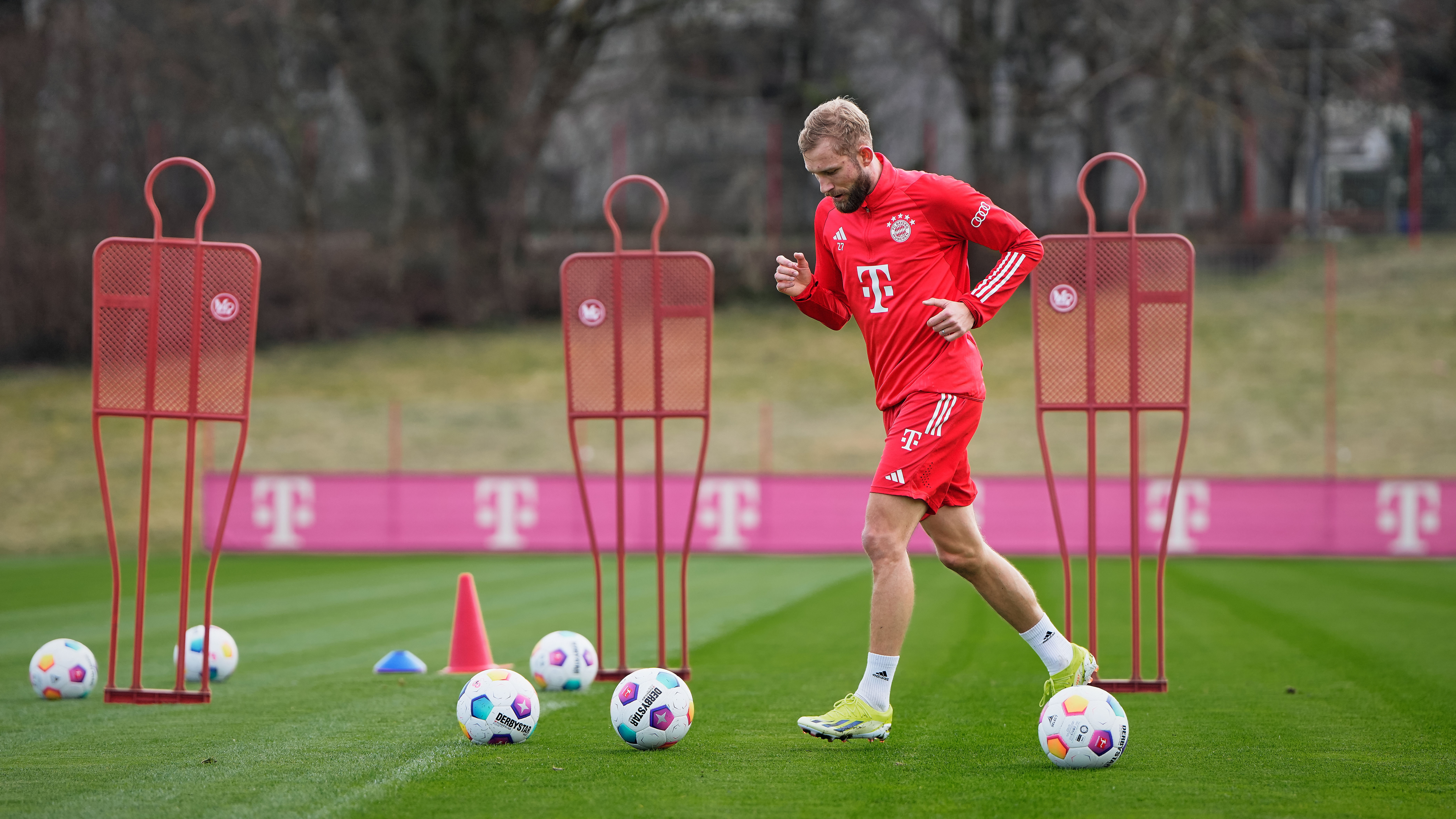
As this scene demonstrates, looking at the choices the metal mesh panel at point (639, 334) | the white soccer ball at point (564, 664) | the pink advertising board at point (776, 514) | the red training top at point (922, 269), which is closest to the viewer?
the red training top at point (922, 269)

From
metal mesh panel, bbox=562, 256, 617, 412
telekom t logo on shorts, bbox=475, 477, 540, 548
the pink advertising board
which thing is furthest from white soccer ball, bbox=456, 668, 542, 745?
telekom t logo on shorts, bbox=475, 477, 540, 548

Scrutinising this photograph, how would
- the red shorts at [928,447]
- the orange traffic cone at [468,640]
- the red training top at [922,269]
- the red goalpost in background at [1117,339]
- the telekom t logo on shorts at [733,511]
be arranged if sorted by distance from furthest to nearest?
1. the telekom t logo on shorts at [733,511]
2. the orange traffic cone at [468,640]
3. the red goalpost in background at [1117,339]
4. the red training top at [922,269]
5. the red shorts at [928,447]

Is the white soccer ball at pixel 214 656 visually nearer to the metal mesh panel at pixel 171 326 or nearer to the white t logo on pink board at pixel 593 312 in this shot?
the metal mesh panel at pixel 171 326

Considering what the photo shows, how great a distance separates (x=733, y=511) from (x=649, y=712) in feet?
43.0

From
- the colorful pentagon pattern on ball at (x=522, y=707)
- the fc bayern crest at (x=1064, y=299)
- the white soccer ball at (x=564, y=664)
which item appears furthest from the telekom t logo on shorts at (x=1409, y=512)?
the colorful pentagon pattern on ball at (x=522, y=707)

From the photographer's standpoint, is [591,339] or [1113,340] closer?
[1113,340]

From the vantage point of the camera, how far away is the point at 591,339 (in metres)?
7.03

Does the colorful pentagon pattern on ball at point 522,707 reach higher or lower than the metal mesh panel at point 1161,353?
lower

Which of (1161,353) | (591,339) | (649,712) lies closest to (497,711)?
(649,712)

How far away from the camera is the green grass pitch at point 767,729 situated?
4426 mm

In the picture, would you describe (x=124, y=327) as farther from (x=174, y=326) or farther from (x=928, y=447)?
(x=928, y=447)

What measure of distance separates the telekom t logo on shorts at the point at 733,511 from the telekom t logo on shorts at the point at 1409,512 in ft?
25.5

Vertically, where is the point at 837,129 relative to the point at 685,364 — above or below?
above

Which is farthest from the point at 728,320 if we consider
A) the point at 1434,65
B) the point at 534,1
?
the point at 1434,65
